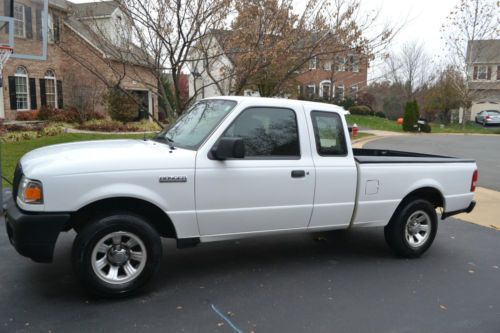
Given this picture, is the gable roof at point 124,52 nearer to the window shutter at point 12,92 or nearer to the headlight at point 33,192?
the headlight at point 33,192

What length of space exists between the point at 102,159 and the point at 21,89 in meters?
21.2

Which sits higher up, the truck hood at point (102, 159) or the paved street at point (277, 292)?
the truck hood at point (102, 159)

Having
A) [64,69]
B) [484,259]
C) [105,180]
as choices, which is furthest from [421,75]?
[105,180]

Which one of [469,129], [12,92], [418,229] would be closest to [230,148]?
[418,229]

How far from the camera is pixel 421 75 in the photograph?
48344mm

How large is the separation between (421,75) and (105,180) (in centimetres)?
4945

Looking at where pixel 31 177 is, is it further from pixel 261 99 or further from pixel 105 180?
pixel 261 99

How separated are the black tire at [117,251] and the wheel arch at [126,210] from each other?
11cm

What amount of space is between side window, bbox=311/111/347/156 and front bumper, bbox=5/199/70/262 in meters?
2.71

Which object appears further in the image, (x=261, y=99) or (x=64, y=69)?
(x=64, y=69)

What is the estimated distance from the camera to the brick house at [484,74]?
1383 inches

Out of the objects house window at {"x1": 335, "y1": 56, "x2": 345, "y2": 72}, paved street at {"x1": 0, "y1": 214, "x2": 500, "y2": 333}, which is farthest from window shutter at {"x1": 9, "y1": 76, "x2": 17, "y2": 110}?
paved street at {"x1": 0, "y1": 214, "x2": 500, "y2": 333}

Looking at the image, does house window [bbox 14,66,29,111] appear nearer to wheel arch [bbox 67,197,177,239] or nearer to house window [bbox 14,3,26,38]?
house window [bbox 14,3,26,38]

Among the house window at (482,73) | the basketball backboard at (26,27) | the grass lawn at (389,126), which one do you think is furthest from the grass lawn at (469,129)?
the basketball backboard at (26,27)
